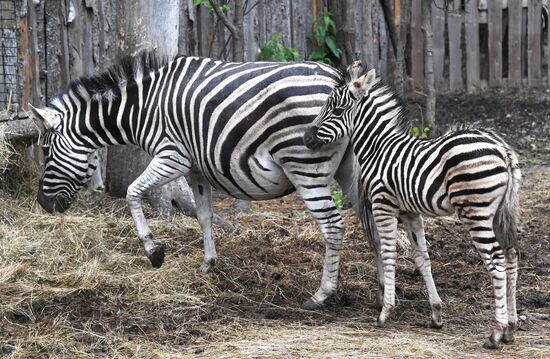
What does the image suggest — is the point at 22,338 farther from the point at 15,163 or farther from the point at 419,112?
the point at 419,112

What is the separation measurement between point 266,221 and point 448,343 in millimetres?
3367

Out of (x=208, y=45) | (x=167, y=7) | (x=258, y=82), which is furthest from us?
(x=208, y=45)

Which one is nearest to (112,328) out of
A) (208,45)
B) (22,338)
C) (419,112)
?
(22,338)

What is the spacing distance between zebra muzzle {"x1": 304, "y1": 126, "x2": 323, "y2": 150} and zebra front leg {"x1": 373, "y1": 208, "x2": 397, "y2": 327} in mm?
614

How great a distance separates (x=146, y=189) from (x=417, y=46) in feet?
26.3

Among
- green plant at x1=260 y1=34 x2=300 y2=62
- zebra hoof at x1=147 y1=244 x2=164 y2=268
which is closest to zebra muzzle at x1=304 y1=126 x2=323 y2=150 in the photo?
Result: zebra hoof at x1=147 y1=244 x2=164 y2=268

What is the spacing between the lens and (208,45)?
39.9 ft

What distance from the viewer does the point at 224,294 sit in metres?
7.07

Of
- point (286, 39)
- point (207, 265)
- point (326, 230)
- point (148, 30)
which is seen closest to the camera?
point (326, 230)

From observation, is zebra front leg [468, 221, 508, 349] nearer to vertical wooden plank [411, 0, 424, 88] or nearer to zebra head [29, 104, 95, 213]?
zebra head [29, 104, 95, 213]

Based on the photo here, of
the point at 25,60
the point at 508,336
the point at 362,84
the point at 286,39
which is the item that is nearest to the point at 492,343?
the point at 508,336

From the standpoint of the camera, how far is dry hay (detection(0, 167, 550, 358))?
19.6ft

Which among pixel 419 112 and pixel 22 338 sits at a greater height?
pixel 419 112

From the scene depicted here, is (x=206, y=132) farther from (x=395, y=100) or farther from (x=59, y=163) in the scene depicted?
(x=395, y=100)
